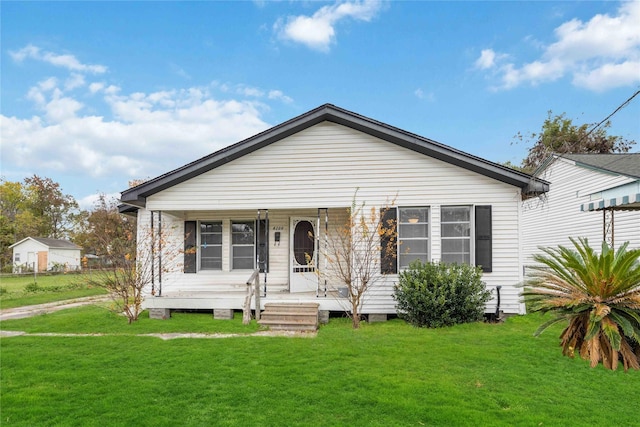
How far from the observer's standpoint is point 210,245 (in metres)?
11.0

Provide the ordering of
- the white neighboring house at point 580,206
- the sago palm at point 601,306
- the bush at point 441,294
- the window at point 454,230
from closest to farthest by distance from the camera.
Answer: the sago palm at point 601,306, the bush at point 441,294, the window at point 454,230, the white neighboring house at point 580,206

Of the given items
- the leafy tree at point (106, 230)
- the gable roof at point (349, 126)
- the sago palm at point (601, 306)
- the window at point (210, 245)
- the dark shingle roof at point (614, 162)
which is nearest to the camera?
the sago palm at point (601, 306)

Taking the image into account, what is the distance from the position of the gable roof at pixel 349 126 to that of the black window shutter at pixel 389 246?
66.8 inches

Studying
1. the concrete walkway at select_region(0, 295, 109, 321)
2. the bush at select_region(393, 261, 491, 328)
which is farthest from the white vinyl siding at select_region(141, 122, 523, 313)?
the concrete walkway at select_region(0, 295, 109, 321)

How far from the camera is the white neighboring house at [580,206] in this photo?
36.6 feet

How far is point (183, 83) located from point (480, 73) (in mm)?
13372

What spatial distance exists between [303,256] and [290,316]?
2.35 m

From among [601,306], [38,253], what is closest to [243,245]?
[601,306]

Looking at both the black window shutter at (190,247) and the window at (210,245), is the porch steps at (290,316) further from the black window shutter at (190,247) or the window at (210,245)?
the black window shutter at (190,247)

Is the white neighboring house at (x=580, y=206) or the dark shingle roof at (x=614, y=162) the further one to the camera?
the dark shingle roof at (x=614, y=162)

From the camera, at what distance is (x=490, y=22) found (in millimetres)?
12609

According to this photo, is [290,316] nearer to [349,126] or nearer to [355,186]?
[355,186]

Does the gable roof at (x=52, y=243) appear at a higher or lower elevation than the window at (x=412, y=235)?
lower

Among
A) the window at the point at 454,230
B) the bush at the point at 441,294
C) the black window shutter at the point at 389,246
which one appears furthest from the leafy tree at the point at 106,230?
the window at the point at 454,230
